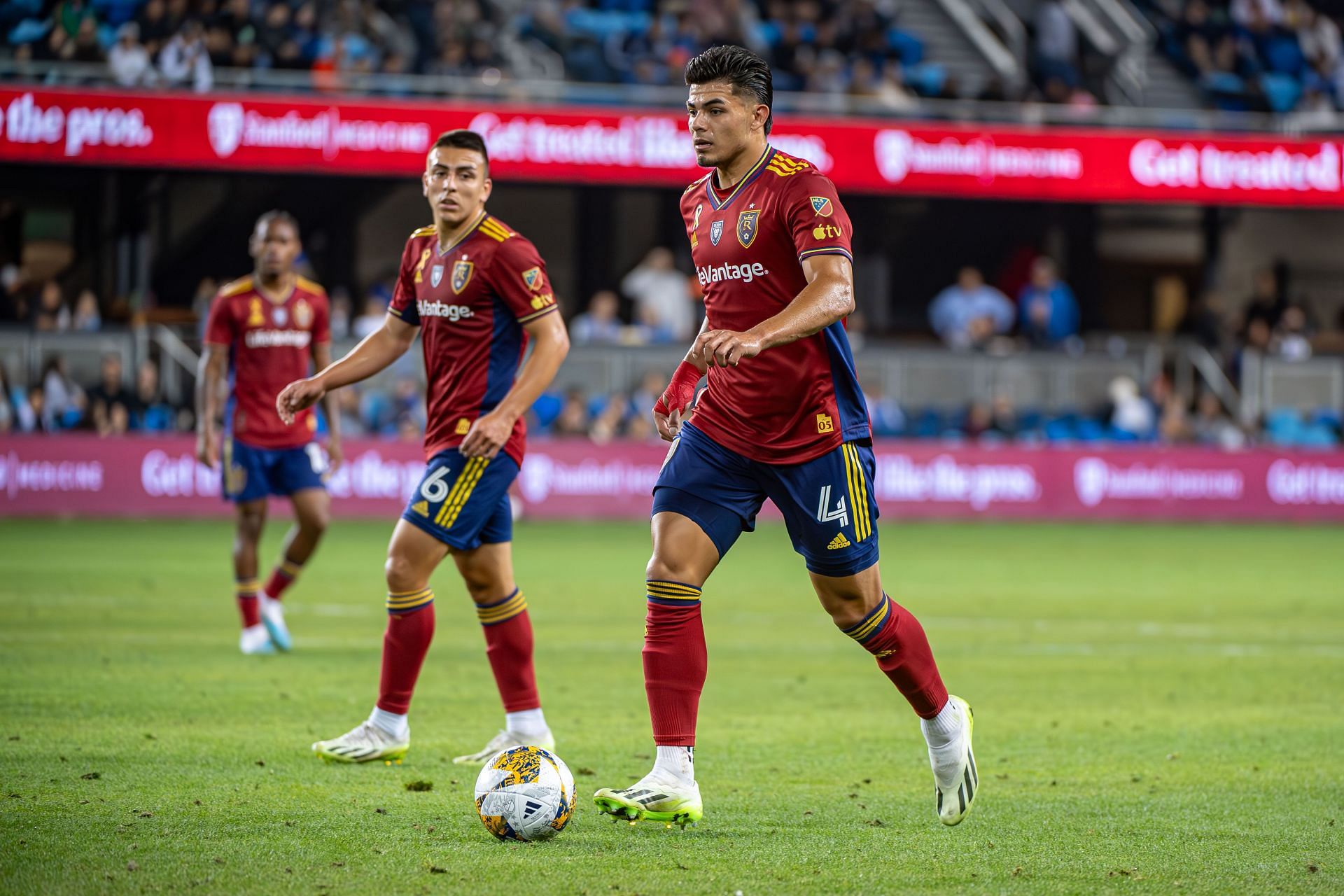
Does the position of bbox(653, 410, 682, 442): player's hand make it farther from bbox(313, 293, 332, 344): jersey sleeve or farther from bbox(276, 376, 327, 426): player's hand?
bbox(313, 293, 332, 344): jersey sleeve

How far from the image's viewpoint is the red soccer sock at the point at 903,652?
5.42m

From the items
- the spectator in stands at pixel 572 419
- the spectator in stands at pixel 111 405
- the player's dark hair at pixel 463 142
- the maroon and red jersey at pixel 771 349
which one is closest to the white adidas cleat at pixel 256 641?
the player's dark hair at pixel 463 142

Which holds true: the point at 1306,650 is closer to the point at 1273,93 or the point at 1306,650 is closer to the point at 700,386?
the point at 700,386

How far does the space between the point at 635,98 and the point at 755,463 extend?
1860 centimetres

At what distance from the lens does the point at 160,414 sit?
20.7m

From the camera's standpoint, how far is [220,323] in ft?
32.7

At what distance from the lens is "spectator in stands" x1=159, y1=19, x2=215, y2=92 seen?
2177cm

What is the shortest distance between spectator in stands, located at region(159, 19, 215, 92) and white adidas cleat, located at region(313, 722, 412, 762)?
17.1 metres

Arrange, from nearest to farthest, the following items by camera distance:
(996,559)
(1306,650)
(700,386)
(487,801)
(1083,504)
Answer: (487,801) → (700,386) → (1306,650) → (996,559) → (1083,504)

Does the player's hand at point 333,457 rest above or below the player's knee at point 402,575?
above

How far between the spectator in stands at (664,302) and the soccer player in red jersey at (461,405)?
1652 centimetres

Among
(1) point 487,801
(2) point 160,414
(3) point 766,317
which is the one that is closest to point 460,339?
(3) point 766,317

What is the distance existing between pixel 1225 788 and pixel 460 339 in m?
3.30

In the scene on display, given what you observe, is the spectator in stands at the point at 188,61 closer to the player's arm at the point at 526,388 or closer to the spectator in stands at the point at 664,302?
the spectator in stands at the point at 664,302
